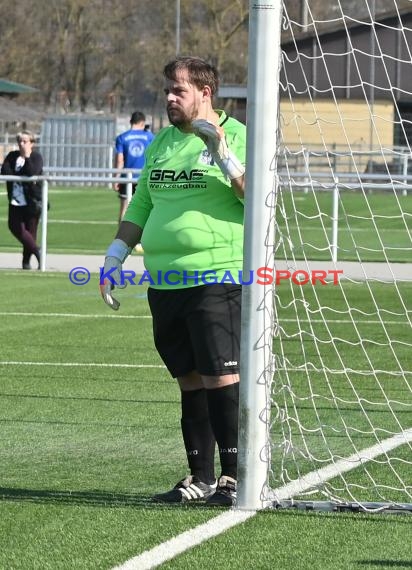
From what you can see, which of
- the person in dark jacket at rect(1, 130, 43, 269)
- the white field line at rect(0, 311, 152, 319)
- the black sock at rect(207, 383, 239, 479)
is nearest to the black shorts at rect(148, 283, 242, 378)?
the black sock at rect(207, 383, 239, 479)

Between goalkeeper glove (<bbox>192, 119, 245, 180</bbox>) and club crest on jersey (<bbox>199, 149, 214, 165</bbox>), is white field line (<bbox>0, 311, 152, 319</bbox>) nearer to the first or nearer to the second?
club crest on jersey (<bbox>199, 149, 214, 165</bbox>)

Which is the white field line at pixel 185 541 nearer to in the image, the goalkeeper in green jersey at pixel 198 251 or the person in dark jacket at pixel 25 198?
the goalkeeper in green jersey at pixel 198 251

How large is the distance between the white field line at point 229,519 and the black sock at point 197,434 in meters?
0.35

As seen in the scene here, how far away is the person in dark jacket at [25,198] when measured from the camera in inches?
736

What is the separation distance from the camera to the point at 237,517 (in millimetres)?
5961

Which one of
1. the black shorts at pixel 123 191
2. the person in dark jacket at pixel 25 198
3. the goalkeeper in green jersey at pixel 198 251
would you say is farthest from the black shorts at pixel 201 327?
the black shorts at pixel 123 191

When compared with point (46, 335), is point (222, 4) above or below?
above

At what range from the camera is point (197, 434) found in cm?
660

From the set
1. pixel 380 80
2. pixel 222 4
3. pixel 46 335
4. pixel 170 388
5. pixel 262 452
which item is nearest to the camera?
pixel 262 452

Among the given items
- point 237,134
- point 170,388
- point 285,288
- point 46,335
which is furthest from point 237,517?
point 285,288

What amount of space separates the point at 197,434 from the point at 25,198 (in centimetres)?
1284

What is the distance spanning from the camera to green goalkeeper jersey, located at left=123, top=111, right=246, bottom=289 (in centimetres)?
626

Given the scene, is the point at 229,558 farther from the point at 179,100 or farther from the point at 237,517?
the point at 179,100

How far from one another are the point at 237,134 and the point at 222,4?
6306 centimetres
